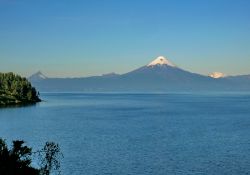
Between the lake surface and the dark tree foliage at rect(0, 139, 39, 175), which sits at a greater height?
the dark tree foliage at rect(0, 139, 39, 175)

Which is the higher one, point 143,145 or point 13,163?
point 13,163

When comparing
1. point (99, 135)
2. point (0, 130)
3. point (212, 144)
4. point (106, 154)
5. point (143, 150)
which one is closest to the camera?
point (106, 154)

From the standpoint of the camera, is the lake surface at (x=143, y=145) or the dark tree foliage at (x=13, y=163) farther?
the lake surface at (x=143, y=145)

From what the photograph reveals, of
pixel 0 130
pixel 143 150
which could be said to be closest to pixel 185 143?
pixel 143 150

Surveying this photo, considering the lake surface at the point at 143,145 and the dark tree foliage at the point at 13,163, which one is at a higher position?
the dark tree foliage at the point at 13,163

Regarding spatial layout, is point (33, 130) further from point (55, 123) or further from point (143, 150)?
point (143, 150)

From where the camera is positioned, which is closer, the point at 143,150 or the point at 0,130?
the point at 143,150

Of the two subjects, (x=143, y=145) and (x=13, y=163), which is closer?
(x=13, y=163)

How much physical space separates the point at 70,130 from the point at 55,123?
80.6 feet

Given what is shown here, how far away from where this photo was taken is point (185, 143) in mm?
101438

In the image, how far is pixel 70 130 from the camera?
422 feet

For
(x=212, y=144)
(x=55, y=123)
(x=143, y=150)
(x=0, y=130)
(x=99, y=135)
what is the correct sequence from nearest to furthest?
(x=143, y=150), (x=212, y=144), (x=99, y=135), (x=0, y=130), (x=55, y=123)

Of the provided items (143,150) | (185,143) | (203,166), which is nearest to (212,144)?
(185,143)

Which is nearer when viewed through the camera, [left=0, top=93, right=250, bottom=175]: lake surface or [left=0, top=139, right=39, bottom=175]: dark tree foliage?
[left=0, top=139, right=39, bottom=175]: dark tree foliage
